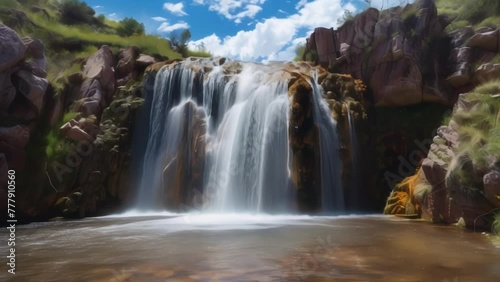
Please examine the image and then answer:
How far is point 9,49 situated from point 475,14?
18141 millimetres

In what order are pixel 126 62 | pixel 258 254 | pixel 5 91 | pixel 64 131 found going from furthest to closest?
1. pixel 126 62
2. pixel 64 131
3. pixel 5 91
4. pixel 258 254

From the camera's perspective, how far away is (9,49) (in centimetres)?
1445

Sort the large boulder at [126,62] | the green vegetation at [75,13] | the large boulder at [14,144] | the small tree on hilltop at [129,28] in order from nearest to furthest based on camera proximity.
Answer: the large boulder at [14,144] < the large boulder at [126,62] < the green vegetation at [75,13] < the small tree on hilltop at [129,28]

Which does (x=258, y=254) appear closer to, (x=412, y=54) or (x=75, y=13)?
(x=412, y=54)

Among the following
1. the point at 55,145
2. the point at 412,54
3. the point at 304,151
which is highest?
the point at 412,54

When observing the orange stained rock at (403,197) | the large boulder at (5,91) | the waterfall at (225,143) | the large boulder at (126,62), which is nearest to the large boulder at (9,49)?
the large boulder at (5,91)

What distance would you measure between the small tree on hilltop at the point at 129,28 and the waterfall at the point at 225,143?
400 inches

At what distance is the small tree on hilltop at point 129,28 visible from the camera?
27212 mm

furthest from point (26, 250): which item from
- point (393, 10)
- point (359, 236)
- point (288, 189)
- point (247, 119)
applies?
point (393, 10)

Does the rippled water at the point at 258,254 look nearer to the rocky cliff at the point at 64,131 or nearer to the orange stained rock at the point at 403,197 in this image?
the orange stained rock at the point at 403,197

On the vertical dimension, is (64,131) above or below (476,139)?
above

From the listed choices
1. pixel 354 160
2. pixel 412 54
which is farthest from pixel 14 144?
pixel 412 54

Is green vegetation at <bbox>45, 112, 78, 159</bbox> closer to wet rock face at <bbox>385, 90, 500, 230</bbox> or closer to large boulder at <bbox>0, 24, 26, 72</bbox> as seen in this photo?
large boulder at <bbox>0, 24, 26, 72</bbox>

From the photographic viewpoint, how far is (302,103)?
15445 millimetres
